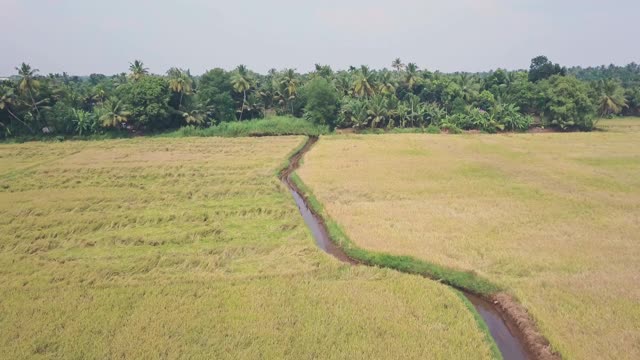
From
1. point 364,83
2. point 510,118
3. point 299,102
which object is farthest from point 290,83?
point 510,118

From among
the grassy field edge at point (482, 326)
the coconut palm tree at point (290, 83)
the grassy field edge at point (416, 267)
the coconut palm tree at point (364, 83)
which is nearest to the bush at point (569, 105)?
the coconut palm tree at point (364, 83)

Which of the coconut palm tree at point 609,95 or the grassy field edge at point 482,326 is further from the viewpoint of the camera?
the coconut palm tree at point 609,95

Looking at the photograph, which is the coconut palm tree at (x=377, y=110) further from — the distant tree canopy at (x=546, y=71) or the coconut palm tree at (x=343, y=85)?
the distant tree canopy at (x=546, y=71)

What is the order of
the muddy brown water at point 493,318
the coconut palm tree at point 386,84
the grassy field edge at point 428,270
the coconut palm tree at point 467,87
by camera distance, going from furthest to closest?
the coconut palm tree at point 467,87 → the coconut palm tree at point 386,84 → the grassy field edge at point 428,270 → the muddy brown water at point 493,318

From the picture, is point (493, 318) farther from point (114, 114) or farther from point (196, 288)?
point (114, 114)

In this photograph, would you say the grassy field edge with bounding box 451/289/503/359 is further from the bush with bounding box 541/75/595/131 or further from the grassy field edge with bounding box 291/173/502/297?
the bush with bounding box 541/75/595/131

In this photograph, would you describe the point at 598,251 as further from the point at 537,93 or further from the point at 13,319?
the point at 537,93

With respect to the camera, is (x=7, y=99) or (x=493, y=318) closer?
(x=493, y=318)

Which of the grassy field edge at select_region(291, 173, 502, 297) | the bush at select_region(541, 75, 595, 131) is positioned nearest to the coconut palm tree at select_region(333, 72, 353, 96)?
the bush at select_region(541, 75, 595, 131)
